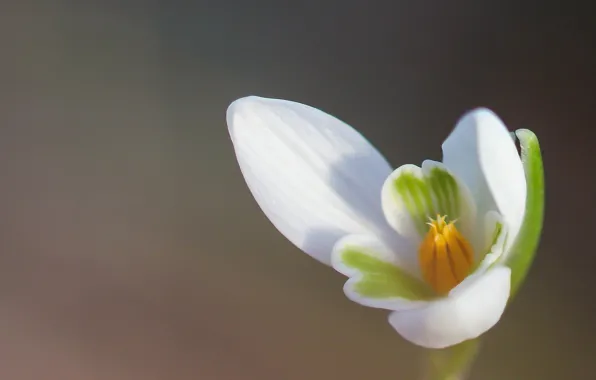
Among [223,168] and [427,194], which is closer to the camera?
[427,194]

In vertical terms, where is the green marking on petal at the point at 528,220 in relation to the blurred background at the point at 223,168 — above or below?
below

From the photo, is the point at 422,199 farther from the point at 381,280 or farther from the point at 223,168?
the point at 223,168

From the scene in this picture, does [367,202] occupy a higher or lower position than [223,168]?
lower

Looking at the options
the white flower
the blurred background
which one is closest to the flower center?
the white flower

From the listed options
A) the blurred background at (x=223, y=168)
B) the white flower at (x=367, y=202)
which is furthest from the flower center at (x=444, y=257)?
the blurred background at (x=223, y=168)

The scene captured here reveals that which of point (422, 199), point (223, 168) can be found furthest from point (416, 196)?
point (223, 168)

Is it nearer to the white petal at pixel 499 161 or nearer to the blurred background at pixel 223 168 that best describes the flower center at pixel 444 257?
the white petal at pixel 499 161

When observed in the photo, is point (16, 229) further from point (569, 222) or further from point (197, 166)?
point (569, 222)

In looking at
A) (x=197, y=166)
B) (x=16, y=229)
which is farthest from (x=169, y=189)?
(x=16, y=229)
